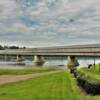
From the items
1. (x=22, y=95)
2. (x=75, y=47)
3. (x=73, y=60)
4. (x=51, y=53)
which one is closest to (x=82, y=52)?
(x=75, y=47)

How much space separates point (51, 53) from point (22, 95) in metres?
96.9

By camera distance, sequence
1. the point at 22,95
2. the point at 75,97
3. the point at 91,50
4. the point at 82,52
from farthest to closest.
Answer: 1. the point at 82,52
2. the point at 91,50
3. the point at 22,95
4. the point at 75,97

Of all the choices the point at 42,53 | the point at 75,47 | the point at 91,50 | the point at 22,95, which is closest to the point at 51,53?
the point at 42,53

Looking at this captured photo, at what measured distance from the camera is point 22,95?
27156 millimetres

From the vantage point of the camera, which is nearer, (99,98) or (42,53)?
(99,98)

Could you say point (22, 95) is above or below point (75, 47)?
below

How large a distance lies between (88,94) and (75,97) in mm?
1313

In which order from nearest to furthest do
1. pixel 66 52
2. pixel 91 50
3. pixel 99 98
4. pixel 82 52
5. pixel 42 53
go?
pixel 99 98 → pixel 91 50 → pixel 82 52 → pixel 66 52 → pixel 42 53

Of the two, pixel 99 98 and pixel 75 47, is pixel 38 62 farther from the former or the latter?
pixel 99 98

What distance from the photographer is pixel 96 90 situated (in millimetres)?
25016

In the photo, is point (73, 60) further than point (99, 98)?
Yes

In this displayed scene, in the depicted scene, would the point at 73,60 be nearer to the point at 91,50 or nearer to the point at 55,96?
the point at 91,50

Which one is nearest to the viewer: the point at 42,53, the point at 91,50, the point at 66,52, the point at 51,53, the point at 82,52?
the point at 91,50

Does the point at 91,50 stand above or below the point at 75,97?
above
